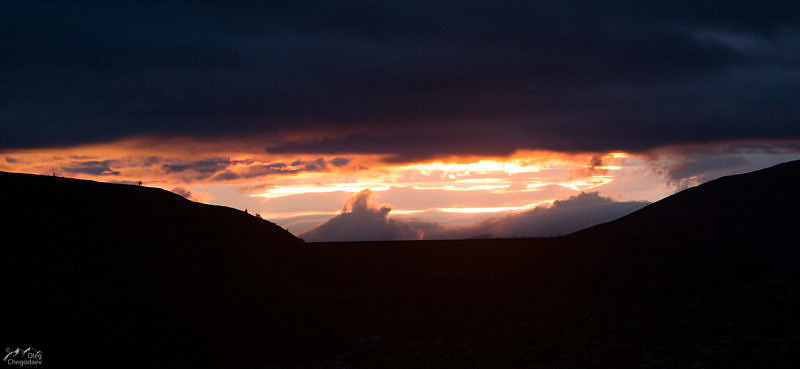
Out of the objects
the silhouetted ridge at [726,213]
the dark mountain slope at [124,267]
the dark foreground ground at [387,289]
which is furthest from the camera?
the silhouetted ridge at [726,213]

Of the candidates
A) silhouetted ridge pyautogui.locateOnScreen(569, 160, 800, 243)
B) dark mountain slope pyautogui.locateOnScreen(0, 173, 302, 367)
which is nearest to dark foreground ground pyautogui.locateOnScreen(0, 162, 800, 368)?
dark mountain slope pyautogui.locateOnScreen(0, 173, 302, 367)

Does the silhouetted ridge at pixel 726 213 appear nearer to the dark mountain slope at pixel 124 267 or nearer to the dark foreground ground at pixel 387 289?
the dark foreground ground at pixel 387 289

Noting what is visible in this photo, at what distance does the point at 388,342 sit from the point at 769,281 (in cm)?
2374

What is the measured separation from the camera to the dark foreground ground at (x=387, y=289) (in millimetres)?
27031

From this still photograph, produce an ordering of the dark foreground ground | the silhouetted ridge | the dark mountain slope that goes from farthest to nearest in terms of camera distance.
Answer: the silhouetted ridge < the dark mountain slope < the dark foreground ground

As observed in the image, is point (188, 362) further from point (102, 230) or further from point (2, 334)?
point (102, 230)

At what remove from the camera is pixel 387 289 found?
4291 centimetres

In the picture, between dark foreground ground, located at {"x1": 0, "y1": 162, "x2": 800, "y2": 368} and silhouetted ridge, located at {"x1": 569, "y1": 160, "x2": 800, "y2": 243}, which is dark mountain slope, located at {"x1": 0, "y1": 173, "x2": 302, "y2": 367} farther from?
silhouetted ridge, located at {"x1": 569, "y1": 160, "x2": 800, "y2": 243}

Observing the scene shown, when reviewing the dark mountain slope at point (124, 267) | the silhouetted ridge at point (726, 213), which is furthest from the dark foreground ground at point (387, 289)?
the silhouetted ridge at point (726, 213)

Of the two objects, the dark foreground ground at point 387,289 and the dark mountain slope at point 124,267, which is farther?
the dark mountain slope at point 124,267

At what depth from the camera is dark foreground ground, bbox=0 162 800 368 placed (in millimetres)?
27031

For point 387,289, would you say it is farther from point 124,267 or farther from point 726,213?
point 726,213

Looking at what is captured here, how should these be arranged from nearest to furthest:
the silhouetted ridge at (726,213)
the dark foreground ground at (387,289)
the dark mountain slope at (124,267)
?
the dark foreground ground at (387,289)
the dark mountain slope at (124,267)
the silhouetted ridge at (726,213)

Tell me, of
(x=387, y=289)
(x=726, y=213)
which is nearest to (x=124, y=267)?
(x=387, y=289)
